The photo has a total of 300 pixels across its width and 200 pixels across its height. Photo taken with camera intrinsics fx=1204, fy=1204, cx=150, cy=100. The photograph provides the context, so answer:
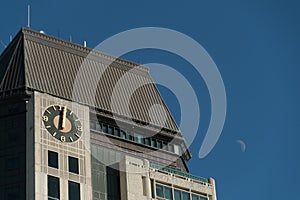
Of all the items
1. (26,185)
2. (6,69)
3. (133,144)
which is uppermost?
(6,69)

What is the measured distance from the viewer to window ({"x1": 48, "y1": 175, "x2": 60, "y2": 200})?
136 m

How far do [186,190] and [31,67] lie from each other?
2446 cm

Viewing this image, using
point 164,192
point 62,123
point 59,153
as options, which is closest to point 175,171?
point 164,192

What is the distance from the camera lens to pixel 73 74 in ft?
498

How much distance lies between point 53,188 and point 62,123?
885cm

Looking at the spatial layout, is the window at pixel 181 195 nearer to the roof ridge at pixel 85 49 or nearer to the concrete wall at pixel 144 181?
the concrete wall at pixel 144 181

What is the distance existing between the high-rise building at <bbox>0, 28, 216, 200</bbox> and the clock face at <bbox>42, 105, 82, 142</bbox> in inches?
4.6

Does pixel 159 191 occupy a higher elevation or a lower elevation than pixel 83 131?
lower

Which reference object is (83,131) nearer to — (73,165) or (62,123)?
(62,123)

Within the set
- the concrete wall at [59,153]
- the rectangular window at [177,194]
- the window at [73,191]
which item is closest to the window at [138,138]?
the rectangular window at [177,194]

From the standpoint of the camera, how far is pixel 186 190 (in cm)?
14912

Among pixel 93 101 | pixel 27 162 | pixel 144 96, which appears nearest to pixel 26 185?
pixel 27 162

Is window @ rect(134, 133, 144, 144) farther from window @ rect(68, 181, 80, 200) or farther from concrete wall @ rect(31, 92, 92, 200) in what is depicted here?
window @ rect(68, 181, 80, 200)

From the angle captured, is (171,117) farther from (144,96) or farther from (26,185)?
(26,185)
